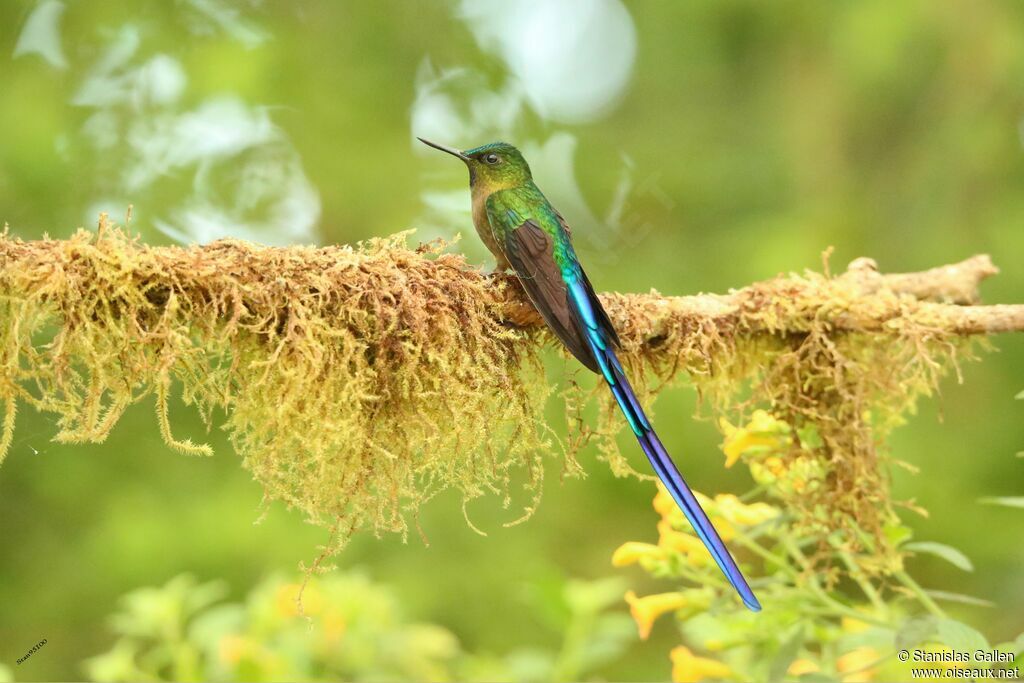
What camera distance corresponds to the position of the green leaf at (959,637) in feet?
5.68

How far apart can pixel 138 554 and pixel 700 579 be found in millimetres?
3678

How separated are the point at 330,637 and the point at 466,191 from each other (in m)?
3.49

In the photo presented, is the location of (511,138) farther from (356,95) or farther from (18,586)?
(18,586)

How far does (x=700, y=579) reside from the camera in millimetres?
2213

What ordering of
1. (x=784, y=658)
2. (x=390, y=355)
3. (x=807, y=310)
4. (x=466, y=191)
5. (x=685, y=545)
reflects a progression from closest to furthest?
1. (x=784, y=658)
2. (x=390, y=355)
3. (x=685, y=545)
4. (x=807, y=310)
5. (x=466, y=191)

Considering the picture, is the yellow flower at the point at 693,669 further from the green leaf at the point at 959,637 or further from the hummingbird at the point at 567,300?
the green leaf at the point at 959,637

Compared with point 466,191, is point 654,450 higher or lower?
lower

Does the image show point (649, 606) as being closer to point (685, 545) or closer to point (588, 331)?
point (685, 545)

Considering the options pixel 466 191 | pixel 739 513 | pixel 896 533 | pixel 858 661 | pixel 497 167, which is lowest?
pixel 858 661

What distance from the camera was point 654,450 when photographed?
2133mm

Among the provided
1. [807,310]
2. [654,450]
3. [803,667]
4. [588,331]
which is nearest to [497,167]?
[588,331]

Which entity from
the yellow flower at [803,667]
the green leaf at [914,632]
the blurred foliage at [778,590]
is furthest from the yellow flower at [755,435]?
the green leaf at [914,632]

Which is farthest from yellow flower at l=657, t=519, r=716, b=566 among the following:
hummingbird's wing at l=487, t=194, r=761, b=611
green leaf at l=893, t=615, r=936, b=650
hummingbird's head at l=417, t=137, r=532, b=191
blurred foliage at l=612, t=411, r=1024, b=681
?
hummingbird's head at l=417, t=137, r=532, b=191

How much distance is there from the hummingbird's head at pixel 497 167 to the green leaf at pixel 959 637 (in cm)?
143
